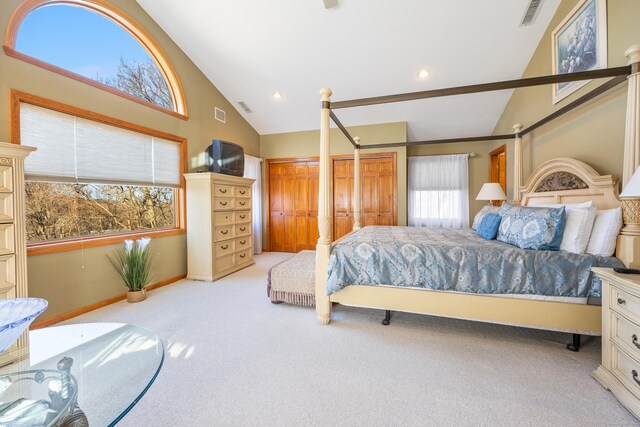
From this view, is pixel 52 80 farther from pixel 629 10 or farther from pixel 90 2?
pixel 629 10

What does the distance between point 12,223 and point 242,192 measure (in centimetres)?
268

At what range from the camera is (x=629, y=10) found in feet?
6.43

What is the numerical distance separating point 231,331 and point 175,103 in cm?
330

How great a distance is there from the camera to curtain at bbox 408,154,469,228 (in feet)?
17.1

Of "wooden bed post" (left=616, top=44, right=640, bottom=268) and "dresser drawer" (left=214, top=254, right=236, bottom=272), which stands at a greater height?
"wooden bed post" (left=616, top=44, right=640, bottom=268)

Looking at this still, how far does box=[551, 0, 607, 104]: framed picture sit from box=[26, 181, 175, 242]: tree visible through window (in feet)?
16.1

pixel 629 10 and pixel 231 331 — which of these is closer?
pixel 629 10

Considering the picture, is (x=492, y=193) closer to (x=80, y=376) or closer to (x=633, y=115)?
(x=633, y=115)

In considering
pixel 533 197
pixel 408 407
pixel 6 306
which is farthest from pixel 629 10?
pixel 6 306

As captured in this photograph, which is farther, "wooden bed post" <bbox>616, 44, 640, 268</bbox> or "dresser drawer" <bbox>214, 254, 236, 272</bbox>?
"dresser drawer" <bbox>214, 254, 236, 272</bbox>

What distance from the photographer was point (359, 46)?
343 centimetres

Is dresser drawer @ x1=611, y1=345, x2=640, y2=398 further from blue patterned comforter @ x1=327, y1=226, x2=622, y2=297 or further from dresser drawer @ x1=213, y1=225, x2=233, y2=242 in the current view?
dresser drawer @ x1=213, y1=225, x2=233, y2=242

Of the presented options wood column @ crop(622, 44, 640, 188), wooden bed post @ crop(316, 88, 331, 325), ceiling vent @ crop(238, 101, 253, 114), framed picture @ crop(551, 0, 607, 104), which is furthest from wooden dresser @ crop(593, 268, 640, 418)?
ceiling vent @ crop(238, 101, 253, 114)

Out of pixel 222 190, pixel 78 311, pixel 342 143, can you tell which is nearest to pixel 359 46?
pixel 342 143
